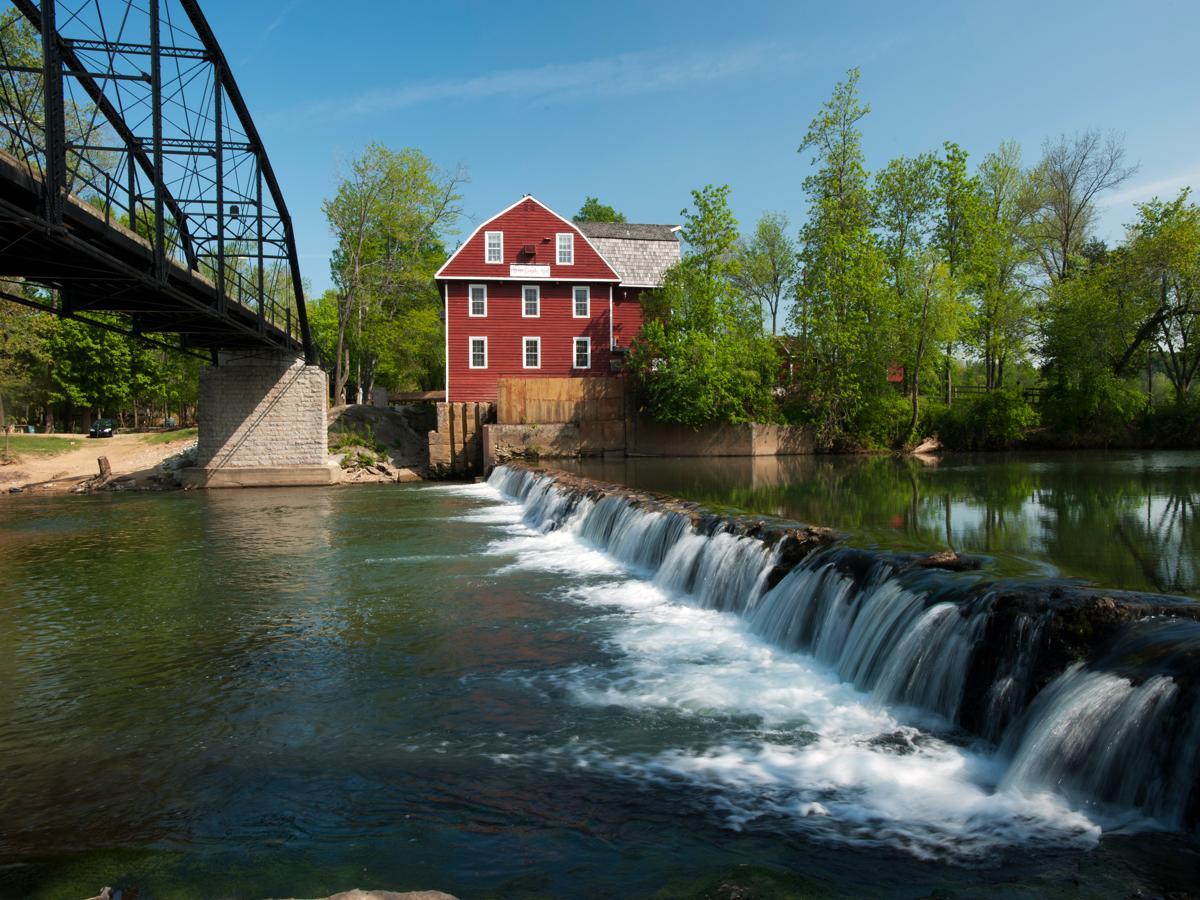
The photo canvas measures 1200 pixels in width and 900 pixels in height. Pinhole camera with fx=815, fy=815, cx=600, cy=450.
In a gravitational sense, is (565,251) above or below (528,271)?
above

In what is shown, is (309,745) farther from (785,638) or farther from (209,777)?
(785,638)

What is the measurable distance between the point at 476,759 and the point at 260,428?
29.5 metres

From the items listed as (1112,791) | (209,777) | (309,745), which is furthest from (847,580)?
(209,777)

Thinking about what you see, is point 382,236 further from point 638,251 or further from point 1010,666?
point 1010,666

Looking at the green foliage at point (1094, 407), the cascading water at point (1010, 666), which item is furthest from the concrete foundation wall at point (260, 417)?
the green foliage at point (1094, 407)

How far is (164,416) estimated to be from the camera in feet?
274

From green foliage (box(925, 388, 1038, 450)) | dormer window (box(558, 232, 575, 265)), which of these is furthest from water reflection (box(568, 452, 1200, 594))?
dormer window (box(558, 232, 575, 265))

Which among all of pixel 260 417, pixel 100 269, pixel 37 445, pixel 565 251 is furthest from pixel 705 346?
pixel 37 445

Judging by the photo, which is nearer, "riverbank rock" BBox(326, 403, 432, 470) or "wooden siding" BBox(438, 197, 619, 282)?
"riverbank rock" BBox(326, 403, 432, 470)

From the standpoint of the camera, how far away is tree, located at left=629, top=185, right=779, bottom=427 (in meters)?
37.0

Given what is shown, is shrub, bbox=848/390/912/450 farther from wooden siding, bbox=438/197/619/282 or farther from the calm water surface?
the calm water surface

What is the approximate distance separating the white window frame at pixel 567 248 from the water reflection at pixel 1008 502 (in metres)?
12.1

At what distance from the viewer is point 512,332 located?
130 feet

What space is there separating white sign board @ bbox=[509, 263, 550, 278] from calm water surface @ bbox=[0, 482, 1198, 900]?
91.7 ft
